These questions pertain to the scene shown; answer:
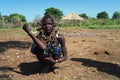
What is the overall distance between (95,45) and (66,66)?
2.19 metres

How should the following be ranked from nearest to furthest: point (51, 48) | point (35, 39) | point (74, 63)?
point (35, 39)
point (51, 48)
point (74, 63)

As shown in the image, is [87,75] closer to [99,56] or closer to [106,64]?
[106,64]

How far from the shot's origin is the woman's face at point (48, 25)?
5844mm

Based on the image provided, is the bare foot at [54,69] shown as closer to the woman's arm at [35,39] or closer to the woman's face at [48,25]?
Answer: the woman's arm at [35,39]

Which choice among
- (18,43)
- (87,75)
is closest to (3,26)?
(18,43)

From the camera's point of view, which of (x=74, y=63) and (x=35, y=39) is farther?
(x=74, y=63)

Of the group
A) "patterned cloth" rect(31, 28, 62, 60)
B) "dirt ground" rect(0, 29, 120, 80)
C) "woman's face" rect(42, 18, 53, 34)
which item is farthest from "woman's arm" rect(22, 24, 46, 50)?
"dirt ground" rect(0, 29, 120, 80)

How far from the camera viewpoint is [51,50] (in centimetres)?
578

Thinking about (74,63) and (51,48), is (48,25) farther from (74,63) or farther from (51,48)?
(74,63)

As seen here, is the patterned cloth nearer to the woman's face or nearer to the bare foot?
the woman's face

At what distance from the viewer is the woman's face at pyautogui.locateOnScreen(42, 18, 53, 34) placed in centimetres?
584

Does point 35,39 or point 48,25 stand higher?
point 48,25

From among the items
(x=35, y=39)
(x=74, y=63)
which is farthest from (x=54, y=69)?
(x=35, y=39)

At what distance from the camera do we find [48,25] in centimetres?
585
